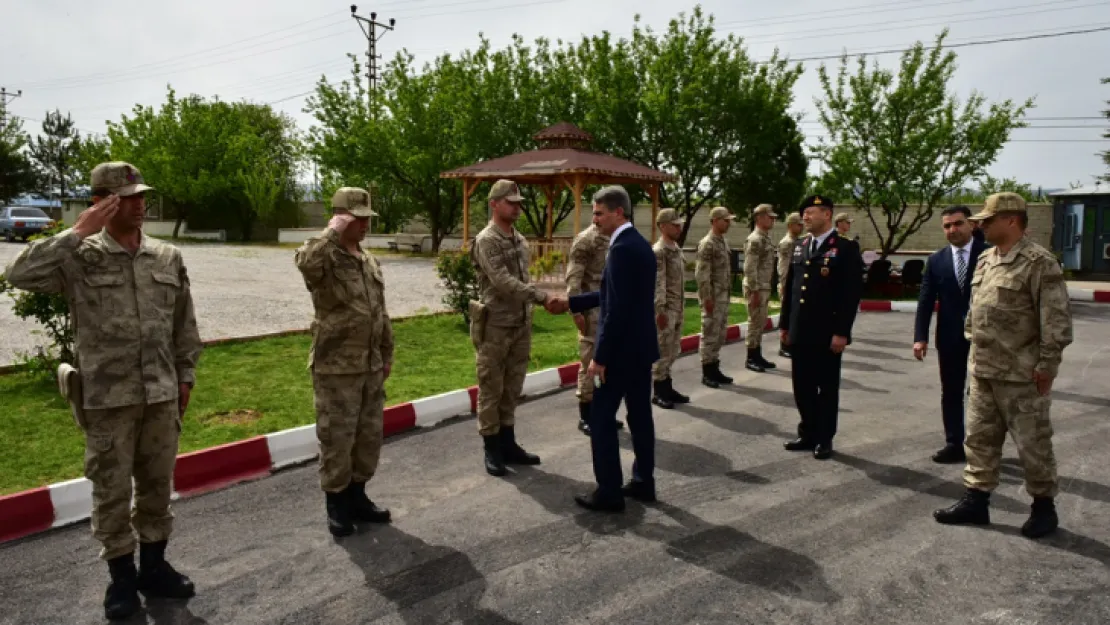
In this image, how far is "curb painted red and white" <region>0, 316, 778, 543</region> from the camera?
170 inches

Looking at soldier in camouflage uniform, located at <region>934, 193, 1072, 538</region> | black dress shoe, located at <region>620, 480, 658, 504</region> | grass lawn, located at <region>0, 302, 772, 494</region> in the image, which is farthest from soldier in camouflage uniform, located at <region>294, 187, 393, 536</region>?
soldier in camouflage uniform, located at <region>934, 193, 1072, 538</region>

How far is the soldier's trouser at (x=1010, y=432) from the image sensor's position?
4.18 metres

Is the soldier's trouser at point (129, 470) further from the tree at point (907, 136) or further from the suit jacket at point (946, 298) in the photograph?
the tree at point (907, 136)

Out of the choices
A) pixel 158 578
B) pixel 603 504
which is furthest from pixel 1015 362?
pixel 158 578

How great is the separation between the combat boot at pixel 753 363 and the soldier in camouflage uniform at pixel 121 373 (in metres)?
7.05

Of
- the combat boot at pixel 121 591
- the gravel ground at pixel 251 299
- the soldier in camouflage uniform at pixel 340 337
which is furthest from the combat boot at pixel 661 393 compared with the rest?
the gravel ground at pixel 251 299

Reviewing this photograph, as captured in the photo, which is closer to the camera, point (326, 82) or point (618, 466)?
point (618, 466)

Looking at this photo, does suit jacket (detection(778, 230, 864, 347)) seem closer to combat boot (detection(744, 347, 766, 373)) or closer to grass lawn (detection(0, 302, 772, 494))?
combat boot (detection(744, 347, 766, 373))

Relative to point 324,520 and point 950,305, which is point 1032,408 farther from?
point 324,520

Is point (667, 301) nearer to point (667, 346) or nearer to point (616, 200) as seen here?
point (667, 346)

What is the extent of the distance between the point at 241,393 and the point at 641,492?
431 cm

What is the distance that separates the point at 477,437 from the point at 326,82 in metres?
30.5

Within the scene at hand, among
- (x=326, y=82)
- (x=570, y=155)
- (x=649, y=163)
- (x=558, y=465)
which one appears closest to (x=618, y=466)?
(x=558, y=465)

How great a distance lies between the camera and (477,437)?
6.23m
